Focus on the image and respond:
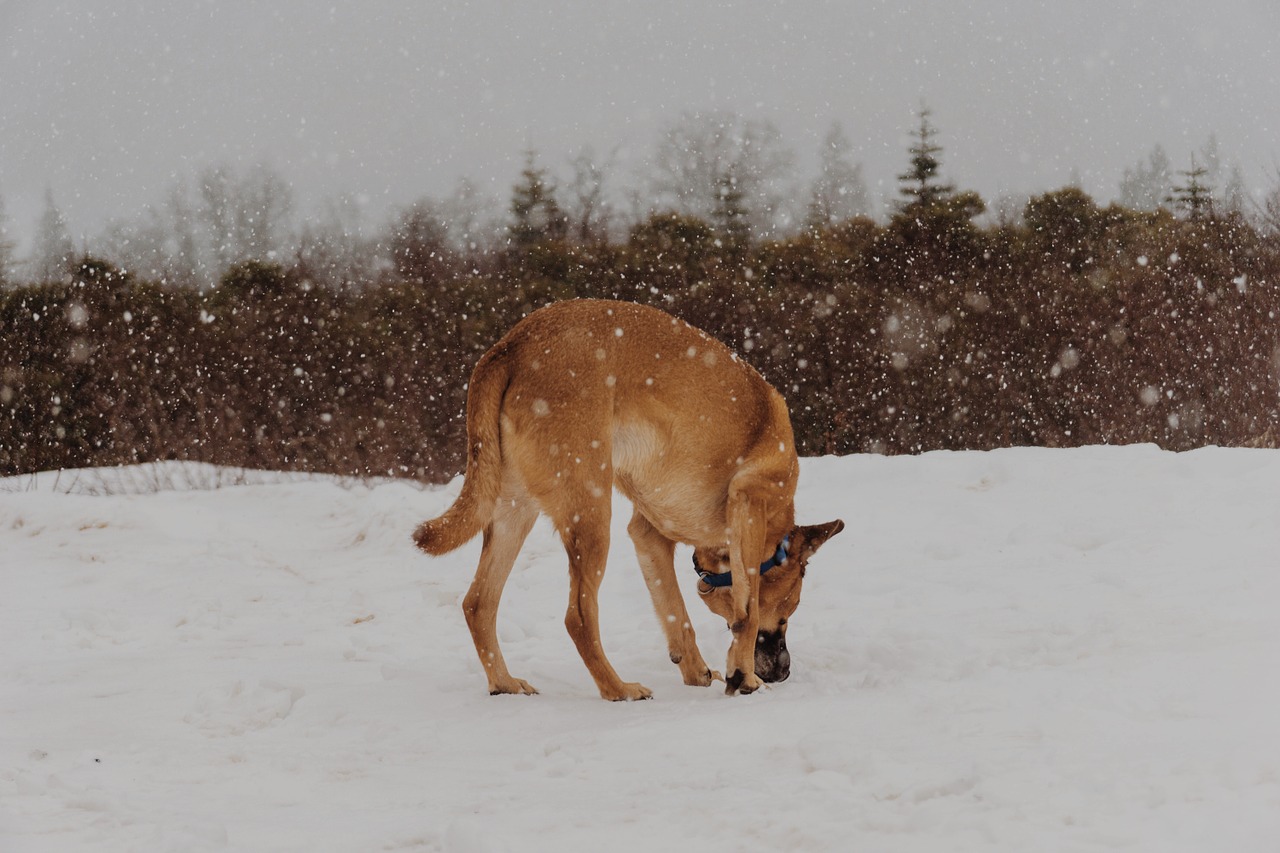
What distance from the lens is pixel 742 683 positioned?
479 centimetres

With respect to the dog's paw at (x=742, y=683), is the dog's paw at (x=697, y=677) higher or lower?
lower

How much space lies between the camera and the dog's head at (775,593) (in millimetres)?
5027

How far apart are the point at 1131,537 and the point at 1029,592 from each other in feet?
4.63

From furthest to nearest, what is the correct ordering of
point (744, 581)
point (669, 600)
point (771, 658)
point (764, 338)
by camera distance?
point (764, 338) → point (669, 600) → point (771, 658) → point (744, 581)

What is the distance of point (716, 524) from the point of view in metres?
5.13

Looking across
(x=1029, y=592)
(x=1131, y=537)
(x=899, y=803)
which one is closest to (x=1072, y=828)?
(x=899, y=803)

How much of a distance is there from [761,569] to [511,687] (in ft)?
4.71

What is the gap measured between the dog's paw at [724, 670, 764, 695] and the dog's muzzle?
0.17 meters

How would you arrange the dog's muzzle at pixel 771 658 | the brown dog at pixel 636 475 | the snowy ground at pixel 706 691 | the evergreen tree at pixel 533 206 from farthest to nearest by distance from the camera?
the evergreen tree at pixel 533 206 < the dog's muzzle at pixel 771 658 < the brown dog at pixel 636 475 < the snowy ground at pixel 706 691

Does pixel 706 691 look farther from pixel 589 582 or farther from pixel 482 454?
pixel 482 454

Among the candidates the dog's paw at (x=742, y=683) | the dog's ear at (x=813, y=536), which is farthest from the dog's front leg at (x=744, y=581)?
the dog's ear at (x=813, y=536)

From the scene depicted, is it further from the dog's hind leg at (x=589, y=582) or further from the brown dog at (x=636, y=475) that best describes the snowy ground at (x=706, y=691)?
the brown dog at (x=636, y=475)

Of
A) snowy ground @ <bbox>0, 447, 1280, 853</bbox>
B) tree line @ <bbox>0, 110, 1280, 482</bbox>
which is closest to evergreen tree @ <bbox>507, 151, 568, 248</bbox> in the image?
tree line @ <bbox>0, 110, 1280, 482</bbox>

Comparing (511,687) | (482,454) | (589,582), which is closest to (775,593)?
(589,582)
